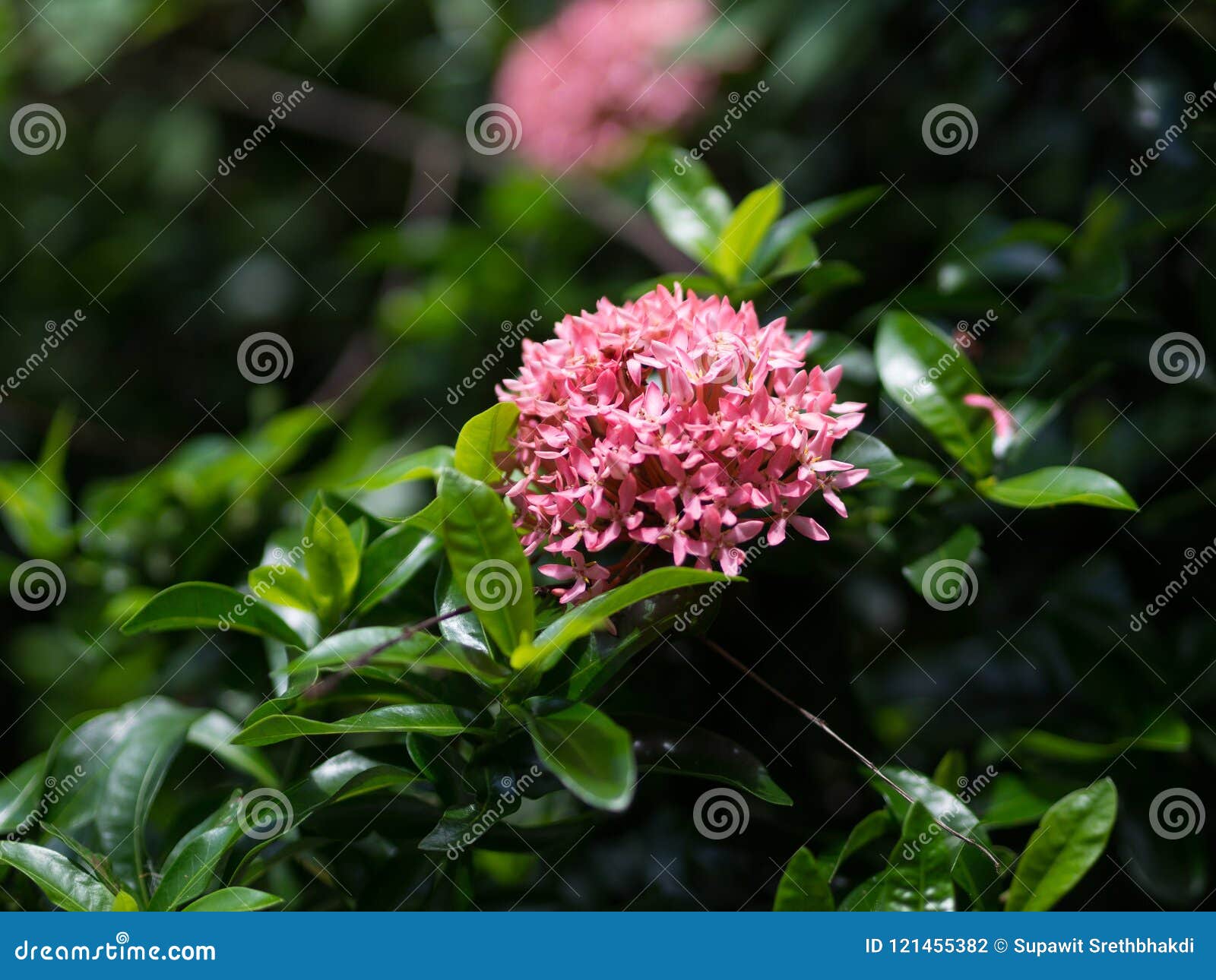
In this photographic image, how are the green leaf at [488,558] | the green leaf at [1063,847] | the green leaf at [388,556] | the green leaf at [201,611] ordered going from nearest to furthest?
the green leaf at [488,558] < the green leaf at [1063,847] < the green leaf at [201,611] < the green leaf at [388,556]

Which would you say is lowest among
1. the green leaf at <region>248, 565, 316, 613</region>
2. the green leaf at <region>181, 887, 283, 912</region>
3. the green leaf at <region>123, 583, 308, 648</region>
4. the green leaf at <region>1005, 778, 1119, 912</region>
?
the green leaf at <region>181, 887, 283, 912</region>

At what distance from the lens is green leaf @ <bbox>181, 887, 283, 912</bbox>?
1.07m

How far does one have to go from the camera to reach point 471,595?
1.06 meters

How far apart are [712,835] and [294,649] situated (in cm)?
65

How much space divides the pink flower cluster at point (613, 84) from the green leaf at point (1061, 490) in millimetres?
1749

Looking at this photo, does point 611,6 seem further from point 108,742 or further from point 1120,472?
point 108,742

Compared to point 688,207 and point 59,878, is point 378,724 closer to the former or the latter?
point 59,878

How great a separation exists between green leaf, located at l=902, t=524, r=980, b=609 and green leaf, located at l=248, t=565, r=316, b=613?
820 millimetres

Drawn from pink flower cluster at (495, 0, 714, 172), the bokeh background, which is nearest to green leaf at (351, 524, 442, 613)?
the bokeh background

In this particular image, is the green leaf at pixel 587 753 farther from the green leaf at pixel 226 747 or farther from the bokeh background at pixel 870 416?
the green leaf at pixel 226 747

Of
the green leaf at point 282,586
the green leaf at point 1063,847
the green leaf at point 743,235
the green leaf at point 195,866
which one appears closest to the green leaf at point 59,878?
the green leaf at point 195,866

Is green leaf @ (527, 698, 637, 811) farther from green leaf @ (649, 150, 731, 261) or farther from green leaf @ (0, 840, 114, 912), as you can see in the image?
green leaf @ (649, 150, 731, 261)

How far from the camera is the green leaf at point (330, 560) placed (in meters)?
1.30

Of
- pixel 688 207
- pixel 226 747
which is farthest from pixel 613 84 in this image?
pixel 226 747
